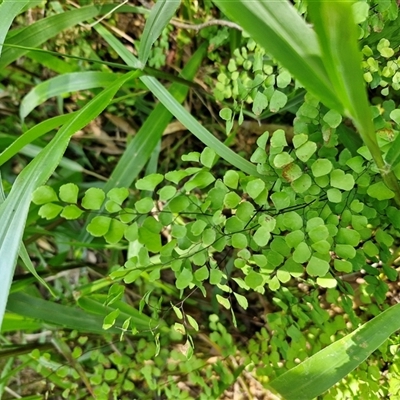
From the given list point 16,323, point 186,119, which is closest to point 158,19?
point 186,119

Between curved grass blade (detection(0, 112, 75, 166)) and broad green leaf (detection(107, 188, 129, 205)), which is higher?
curved grass blade (detection(0, 112, 75, 166))

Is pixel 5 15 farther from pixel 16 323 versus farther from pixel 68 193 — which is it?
pixel 16 323

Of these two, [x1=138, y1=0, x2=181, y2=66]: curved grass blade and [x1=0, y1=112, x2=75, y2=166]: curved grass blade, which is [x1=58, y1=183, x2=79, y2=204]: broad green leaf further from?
[x1=138, y1=0, x2=181, y2=66]: curved grass blade

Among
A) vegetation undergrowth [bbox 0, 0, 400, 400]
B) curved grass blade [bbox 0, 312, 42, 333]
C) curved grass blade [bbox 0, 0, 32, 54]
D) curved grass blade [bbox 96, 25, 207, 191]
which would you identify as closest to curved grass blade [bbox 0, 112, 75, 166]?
vegetation undergrowth [bbox 0, 0, 400, 400]

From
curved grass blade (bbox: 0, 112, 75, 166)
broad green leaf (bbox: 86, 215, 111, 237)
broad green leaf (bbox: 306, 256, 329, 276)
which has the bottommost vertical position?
broad green leaf (bbox: 306, 256, 329, 276)

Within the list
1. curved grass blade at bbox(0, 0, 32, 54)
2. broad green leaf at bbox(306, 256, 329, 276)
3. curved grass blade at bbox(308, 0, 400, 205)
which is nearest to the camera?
curved grass blade at bbox(308, 0, 400, 205)

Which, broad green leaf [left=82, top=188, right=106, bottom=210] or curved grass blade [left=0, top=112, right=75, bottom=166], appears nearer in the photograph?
broad green leaf [left=82, top=188, right=106, bottom=210]

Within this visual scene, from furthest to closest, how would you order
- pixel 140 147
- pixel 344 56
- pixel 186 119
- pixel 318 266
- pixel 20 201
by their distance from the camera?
pixel 140 147, pixel 186 119, pixel 20 201, pixel 318 266, pixel 344 56

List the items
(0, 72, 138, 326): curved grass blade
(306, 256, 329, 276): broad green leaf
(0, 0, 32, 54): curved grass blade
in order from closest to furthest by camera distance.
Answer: (306, 256, 329, 276): broad green leaf
(0, 72, 138, 326): curved grass blade
(0, 0, 32, 54): curved grass blade
